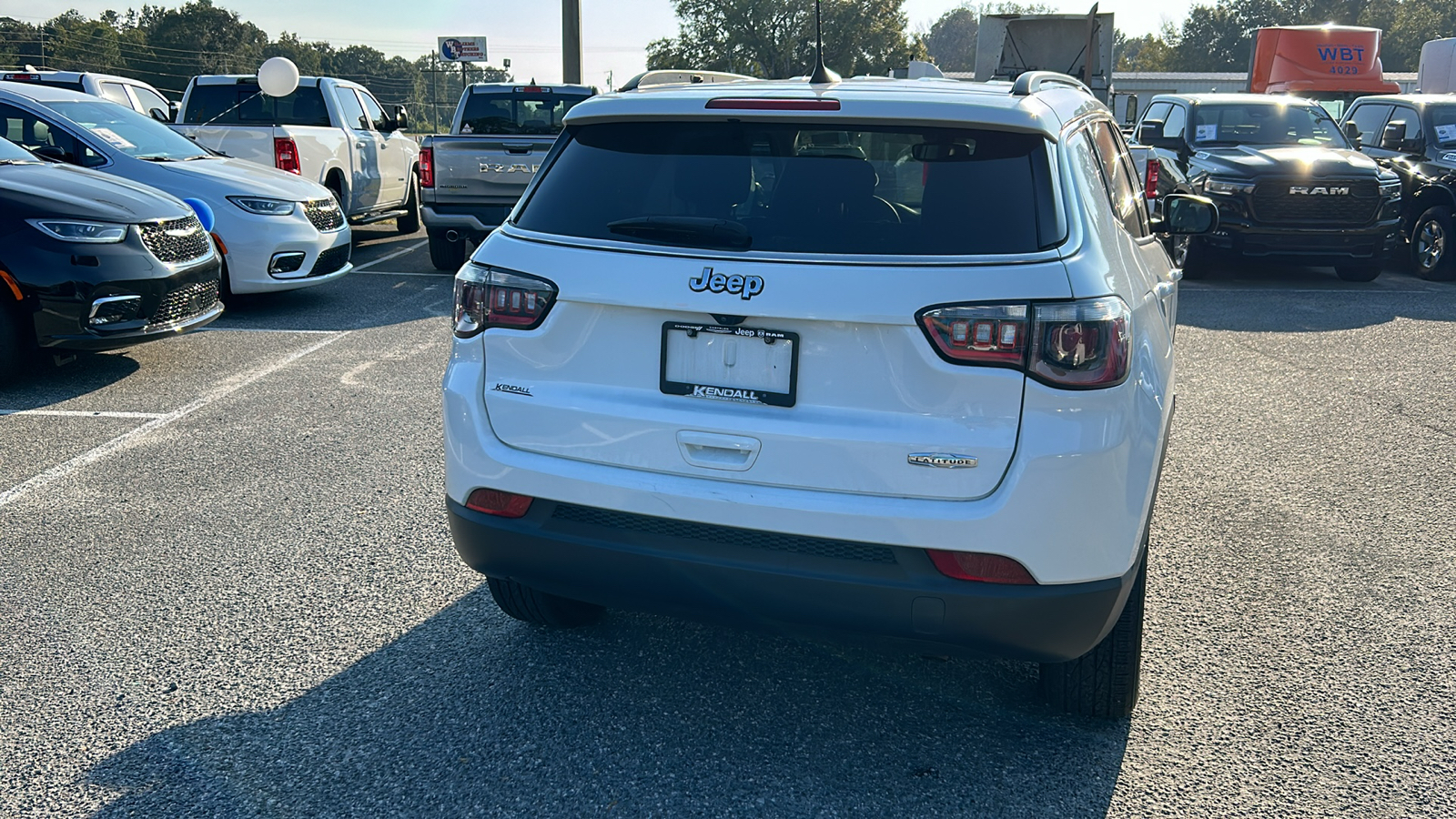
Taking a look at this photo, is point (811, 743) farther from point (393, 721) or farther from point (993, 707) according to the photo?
point (393, 721)

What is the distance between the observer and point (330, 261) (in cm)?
956

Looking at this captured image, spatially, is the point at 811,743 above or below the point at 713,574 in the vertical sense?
below

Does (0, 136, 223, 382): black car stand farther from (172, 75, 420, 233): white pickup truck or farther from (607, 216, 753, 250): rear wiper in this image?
(172, 75, 420, 233): white pickup truck

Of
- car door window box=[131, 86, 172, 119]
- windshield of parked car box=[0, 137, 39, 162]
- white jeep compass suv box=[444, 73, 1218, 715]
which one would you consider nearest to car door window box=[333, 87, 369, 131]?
car door window box=[131, 86, 172, 119]

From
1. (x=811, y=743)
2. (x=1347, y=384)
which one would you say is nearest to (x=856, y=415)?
(x=811, y=743)

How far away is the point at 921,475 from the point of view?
250cm

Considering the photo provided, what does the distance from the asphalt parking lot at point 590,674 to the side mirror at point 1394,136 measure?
8.05m

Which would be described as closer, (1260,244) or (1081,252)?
(1081,252)

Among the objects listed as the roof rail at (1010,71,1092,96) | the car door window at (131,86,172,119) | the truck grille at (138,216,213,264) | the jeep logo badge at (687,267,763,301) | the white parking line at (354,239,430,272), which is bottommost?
the white parking line at (354,239,430,272)

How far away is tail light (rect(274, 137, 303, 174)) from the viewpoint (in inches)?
460

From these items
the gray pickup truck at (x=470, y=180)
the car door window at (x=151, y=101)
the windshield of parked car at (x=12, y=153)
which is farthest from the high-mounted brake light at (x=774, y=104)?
the car door window at (x=151, y=101)

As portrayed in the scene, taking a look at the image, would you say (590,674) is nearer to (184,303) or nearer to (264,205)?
(184,303)

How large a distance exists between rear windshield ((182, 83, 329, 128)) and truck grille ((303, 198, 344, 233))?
385cm

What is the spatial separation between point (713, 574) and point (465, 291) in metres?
1.01
